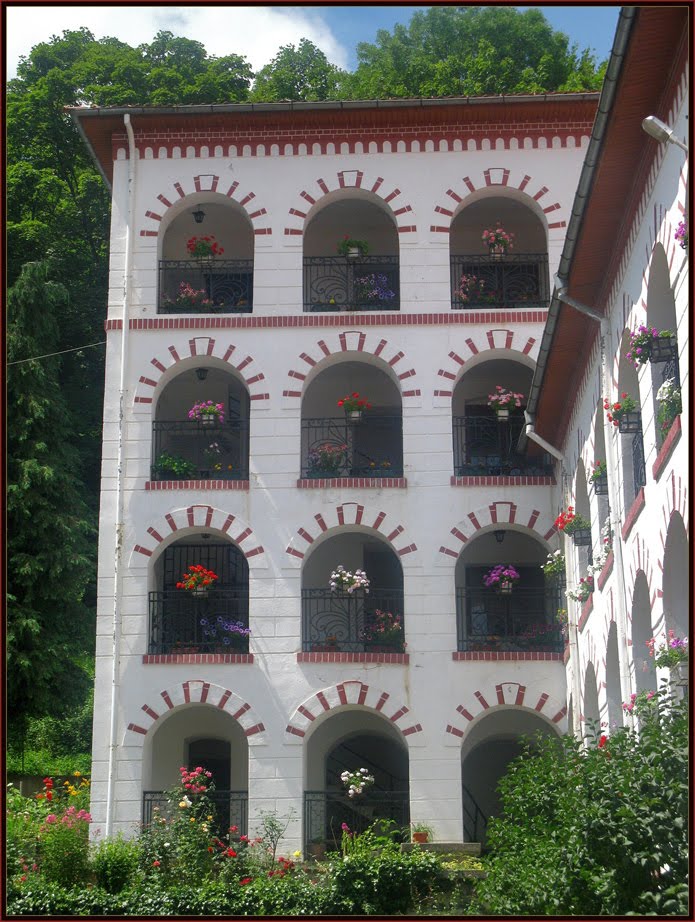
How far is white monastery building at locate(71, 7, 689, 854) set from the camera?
80.6 ft

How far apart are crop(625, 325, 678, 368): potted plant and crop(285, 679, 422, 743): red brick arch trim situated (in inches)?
443

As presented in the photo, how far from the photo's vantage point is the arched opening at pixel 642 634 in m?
16.6

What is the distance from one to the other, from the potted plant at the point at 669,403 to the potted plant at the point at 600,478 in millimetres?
4895

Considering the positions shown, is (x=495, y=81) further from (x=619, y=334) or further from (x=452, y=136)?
(x=619, y=334)

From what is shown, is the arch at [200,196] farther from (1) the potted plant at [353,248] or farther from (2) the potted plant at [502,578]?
(2) the potted plant at [502,578]

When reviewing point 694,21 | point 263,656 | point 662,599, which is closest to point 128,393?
point 263,656

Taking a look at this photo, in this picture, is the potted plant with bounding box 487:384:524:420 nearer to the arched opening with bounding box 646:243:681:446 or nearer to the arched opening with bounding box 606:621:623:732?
the arched opening with bounding box 606:621:623:732

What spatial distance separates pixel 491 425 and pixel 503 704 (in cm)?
538

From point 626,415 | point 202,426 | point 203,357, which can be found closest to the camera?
point 626,415

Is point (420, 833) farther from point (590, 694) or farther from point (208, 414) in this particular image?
point (208, 414)

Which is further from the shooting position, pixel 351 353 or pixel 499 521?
pixel 351 353

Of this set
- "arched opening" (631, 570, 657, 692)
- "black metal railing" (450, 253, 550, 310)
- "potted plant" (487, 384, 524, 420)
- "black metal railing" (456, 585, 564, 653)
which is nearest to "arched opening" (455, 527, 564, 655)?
"black metal railing" (456, 585, 564, 653)

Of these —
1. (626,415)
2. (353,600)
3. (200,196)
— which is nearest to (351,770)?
(353,600)

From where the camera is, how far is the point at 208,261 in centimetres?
2769
